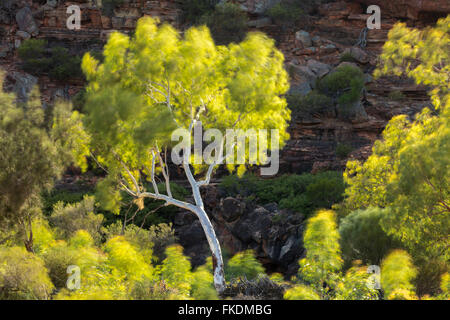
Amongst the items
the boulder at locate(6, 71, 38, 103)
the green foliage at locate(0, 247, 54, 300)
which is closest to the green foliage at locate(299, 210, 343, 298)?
the green foliage at locate(0, 247, 54, 300)

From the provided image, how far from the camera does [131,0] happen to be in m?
44.2

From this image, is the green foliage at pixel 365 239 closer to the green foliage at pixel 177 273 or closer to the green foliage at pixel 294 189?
the green foliage at pixel 177 273

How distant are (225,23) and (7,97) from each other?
108ft

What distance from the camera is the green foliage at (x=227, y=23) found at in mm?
40844

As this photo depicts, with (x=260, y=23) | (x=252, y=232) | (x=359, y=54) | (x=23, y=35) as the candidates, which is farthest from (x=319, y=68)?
(x=23, y=35)

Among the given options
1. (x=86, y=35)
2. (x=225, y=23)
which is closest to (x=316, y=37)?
(x=225, y=23)

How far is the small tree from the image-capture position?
9984 millimetres

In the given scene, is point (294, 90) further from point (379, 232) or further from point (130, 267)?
point (130, 267)

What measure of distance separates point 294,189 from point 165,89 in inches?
585

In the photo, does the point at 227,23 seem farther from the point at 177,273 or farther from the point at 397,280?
the point at 397,280

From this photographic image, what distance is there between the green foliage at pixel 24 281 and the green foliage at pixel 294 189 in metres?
15.0

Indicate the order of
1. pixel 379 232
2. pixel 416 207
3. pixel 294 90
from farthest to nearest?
pixel 294 90 → pixel 379 232 → pixel 416 207
